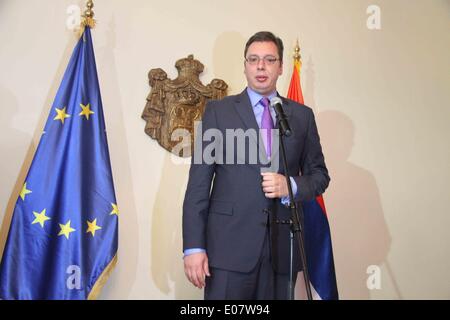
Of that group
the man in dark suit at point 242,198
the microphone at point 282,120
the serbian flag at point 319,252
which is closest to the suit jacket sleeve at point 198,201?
the man in dark suit at point 242,198

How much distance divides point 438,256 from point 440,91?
1.22 meters

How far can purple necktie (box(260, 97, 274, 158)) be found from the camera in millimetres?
2106

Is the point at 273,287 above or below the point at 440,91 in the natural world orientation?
below

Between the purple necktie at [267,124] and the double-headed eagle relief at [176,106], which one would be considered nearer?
the purple necktie at [267,124]

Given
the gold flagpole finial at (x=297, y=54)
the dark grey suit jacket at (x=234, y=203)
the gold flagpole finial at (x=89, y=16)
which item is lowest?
the dark grey suit jacket at (x=234, y=203)

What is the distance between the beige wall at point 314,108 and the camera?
2881 millimetres

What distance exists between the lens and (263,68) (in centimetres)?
219

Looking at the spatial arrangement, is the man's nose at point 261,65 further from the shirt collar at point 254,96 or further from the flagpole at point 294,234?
the flagpole at point 294,234

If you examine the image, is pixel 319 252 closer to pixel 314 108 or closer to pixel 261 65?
pixel 314 108

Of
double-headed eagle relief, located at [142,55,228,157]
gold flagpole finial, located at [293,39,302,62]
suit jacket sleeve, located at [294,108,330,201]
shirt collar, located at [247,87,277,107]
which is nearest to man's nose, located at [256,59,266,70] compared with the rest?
shirt collar, located at [247,87,277,107]

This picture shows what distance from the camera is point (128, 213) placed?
9.81ft
